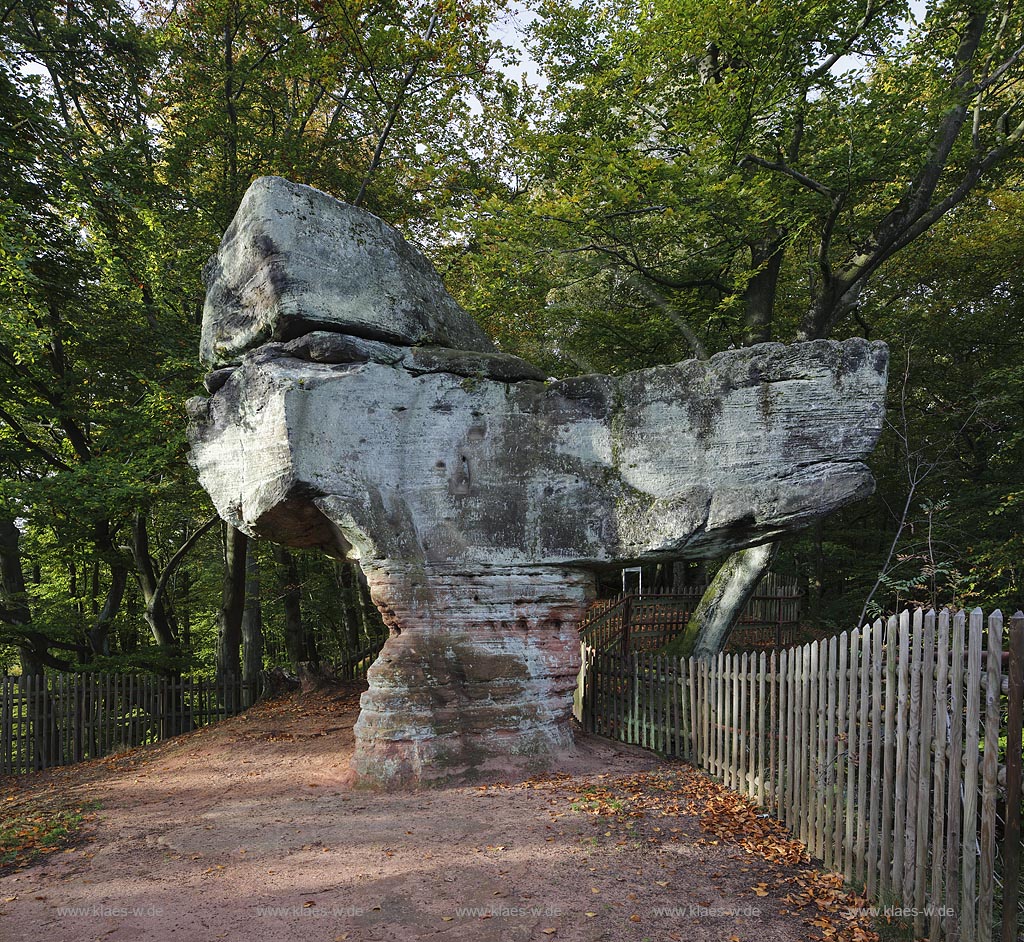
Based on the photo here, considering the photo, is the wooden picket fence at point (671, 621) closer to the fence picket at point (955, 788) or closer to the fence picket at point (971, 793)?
the fence picket at point (955, 788)

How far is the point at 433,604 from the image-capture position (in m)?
8.11

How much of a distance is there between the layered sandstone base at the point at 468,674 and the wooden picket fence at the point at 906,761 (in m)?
2.18

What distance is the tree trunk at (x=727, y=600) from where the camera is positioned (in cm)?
1130

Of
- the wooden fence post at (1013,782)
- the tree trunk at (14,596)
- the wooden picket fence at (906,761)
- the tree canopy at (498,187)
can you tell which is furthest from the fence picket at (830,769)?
the tree trunk at (14,596)

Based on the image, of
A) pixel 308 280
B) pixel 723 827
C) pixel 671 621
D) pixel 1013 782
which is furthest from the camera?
pixel 671 621

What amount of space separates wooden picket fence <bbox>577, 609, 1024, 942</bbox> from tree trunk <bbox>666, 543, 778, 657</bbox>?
410 centimetres

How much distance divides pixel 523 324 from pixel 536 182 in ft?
11.9

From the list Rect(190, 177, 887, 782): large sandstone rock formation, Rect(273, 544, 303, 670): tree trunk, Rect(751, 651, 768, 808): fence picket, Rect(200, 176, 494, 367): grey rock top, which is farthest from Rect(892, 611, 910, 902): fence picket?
Rect(273, 544, 303, 670): tree trunk

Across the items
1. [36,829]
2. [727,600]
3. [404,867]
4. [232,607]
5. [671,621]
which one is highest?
[727,600]

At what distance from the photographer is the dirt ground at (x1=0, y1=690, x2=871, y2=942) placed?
4.65m

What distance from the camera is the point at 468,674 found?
807 centimetres

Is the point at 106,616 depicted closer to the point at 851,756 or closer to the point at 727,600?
the point at 727,600

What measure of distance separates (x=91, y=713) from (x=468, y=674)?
27.3 ft

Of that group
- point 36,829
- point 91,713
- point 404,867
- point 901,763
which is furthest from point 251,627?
point 901,763
